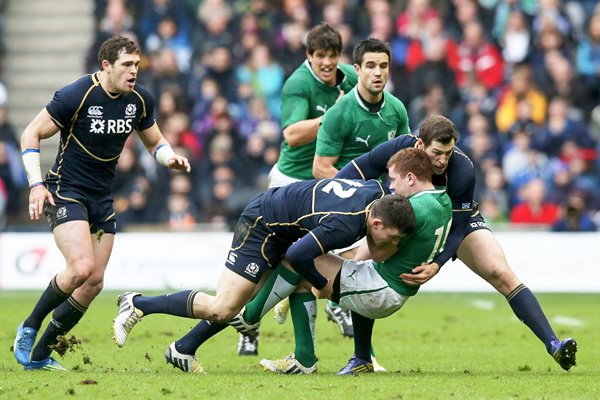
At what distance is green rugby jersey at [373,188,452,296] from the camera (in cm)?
922

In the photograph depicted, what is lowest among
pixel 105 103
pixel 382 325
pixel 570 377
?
pixel 382 325

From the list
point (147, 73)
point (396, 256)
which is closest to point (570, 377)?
point (396, 256)

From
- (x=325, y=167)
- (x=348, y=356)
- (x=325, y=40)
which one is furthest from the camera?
(x=348, y=356)

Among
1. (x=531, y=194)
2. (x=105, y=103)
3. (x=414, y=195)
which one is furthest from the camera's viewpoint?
(x=531, y=194)

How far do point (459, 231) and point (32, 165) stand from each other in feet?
11.3

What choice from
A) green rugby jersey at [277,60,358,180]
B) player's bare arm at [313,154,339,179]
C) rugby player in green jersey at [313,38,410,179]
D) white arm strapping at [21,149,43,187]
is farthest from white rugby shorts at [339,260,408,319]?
white arm strapping at [21,149,43,187]

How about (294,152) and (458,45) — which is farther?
(458,45)

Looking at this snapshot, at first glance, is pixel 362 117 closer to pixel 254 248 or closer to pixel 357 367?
pixel 254 248

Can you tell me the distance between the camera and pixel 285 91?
1173 cm

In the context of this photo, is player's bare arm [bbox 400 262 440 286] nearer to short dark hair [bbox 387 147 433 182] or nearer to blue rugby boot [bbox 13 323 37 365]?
short dark hair [bbox 387 147 433 182]

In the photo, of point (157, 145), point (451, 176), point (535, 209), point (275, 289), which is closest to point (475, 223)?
point (451, 176)

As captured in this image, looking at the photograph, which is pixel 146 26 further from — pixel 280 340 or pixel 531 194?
pixel 280 340

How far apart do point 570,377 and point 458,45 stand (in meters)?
12.4

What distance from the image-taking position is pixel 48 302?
1017 centimetres
